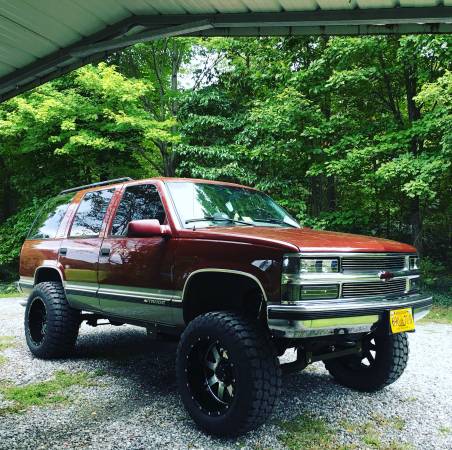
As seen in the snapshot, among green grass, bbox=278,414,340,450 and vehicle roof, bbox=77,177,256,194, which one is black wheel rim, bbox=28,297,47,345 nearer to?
vehicle roof, bbox=77,177,256,194

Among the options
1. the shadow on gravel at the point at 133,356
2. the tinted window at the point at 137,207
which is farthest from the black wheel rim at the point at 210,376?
the tinted window at the point at 137,207

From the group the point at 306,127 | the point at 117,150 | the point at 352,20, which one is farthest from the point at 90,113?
the point at 352,20

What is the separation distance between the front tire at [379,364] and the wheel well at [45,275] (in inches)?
148

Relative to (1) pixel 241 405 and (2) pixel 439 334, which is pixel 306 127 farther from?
(1) pixel 241 405

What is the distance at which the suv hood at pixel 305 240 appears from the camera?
3.26m

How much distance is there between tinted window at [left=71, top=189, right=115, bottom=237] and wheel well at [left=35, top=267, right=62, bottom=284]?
2.61ft

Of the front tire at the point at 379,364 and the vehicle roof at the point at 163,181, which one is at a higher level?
the vehicle roof at the point at 163,181

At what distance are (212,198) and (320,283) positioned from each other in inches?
65.1

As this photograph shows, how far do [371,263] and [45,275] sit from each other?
4328 mm

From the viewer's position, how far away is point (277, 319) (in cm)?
310

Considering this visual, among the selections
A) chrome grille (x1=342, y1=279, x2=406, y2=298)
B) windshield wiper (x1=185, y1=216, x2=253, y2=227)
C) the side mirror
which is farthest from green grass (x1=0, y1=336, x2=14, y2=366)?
chrome grille (x1=342, y1=279, x2=406, y2=298)

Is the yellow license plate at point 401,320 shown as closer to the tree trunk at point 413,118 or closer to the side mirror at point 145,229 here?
the side mirror at point 145,229

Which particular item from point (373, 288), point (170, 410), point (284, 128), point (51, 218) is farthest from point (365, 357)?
point (284, 128)

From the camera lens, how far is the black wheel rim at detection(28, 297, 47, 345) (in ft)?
19.0
